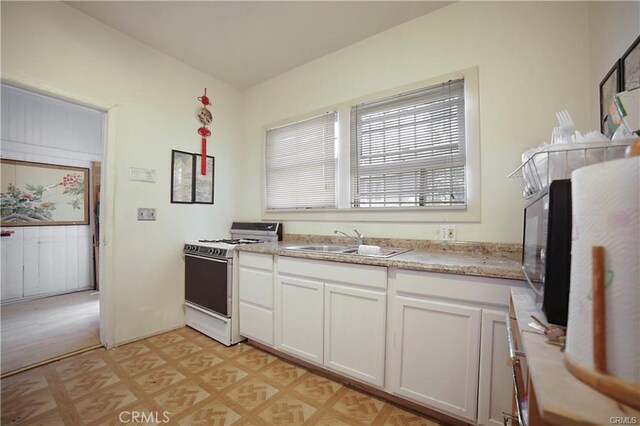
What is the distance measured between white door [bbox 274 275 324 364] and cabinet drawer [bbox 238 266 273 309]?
10cm

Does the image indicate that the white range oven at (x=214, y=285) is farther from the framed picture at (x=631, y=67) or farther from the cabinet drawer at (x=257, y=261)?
the framed picture at (x=631, y=67)

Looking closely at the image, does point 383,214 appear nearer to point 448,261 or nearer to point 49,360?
point 448,261

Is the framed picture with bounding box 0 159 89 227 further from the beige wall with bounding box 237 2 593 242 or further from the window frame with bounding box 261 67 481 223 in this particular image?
the beige wall with bounding box 237 2 593 242

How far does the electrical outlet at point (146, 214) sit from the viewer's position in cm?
252

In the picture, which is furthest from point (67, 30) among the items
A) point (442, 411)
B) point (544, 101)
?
point (442, 411)

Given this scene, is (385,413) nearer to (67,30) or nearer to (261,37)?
(261,37)

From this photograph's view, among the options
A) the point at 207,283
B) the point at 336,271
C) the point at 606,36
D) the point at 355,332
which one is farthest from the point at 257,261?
the point at 606,36

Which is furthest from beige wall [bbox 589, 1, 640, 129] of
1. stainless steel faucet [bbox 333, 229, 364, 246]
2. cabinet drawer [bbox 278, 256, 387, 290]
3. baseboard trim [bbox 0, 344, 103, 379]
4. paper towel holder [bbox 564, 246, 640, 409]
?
baseboard trim [bbox 0, 344, 103, 379]

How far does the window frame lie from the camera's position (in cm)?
192

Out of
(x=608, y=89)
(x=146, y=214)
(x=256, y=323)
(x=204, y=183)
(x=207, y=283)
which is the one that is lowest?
(x=256, y=323)

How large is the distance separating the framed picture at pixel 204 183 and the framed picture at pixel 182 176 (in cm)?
6

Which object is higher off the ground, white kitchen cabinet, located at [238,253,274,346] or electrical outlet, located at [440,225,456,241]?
electrical outlet, located at [440,225,456,241]

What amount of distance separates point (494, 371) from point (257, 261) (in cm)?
176

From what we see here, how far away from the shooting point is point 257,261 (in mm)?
2277
